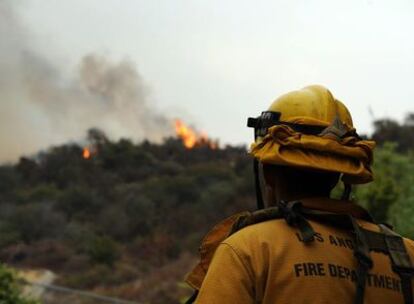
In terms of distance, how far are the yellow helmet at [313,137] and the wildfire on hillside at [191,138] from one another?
48.3 m

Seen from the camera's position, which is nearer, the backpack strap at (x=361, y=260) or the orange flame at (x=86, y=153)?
the backpack strap at (x=361, y=260)

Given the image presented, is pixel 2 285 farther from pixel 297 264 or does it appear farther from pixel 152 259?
pixel 152 259

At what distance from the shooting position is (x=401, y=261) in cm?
173

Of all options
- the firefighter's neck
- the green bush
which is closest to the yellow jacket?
the firefighter's neck

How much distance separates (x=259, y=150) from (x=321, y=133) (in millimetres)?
174

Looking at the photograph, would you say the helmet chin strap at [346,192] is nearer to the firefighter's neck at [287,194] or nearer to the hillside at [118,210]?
the firefighter's neck at [287,194]

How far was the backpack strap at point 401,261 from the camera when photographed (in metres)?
1.69

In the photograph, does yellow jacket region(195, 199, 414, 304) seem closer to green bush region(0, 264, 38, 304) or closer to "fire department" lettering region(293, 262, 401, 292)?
"fire department" lettering region(293, 262, 401, 292)

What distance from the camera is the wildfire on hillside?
5150 cm

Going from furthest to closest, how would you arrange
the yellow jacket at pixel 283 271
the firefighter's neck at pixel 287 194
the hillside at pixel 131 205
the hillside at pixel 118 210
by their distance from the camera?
1. the hillside at pixel 118 210
2. the hillside at pixel 131 205
3. the firefighter's neck at pixel 287 194
4. the yellow jacket at pixel 283 271

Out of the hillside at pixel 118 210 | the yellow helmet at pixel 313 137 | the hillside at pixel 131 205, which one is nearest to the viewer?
the yellow helmet at pixel 313 137

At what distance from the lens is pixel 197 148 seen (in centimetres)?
4994

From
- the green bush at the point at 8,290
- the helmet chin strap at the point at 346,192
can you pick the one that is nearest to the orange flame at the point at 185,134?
the green bush at the point at 8,290

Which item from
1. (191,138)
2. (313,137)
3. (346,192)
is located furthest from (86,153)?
(313,137)
